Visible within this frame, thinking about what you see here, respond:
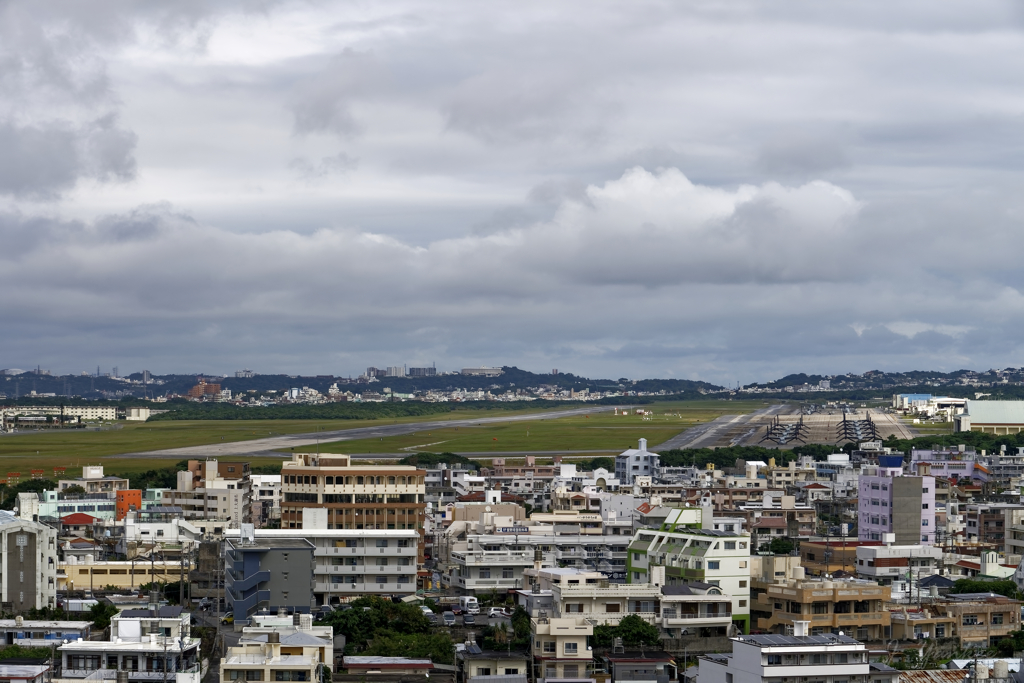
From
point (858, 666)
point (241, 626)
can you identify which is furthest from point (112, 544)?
point (858, 666)

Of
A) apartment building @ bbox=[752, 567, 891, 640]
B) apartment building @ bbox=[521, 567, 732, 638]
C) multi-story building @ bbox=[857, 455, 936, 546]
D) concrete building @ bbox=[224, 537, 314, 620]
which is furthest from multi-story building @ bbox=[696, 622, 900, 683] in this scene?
multi-story building @ bbox=[857, 455, 936, 546]

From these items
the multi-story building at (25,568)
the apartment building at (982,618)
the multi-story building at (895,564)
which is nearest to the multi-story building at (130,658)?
the multi-story building at (25,568)

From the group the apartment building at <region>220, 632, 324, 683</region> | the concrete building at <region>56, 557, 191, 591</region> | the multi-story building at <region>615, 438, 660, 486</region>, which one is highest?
the multi-story building at <region>615, 438, 660, 486</region>

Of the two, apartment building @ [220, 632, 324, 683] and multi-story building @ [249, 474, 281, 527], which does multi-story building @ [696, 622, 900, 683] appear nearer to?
apartment building @ [220, 632, 324, 683]

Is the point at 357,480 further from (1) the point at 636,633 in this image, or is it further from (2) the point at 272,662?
(2) the point at 272,662

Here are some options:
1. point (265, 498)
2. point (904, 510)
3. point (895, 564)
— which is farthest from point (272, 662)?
point (265, 498)
